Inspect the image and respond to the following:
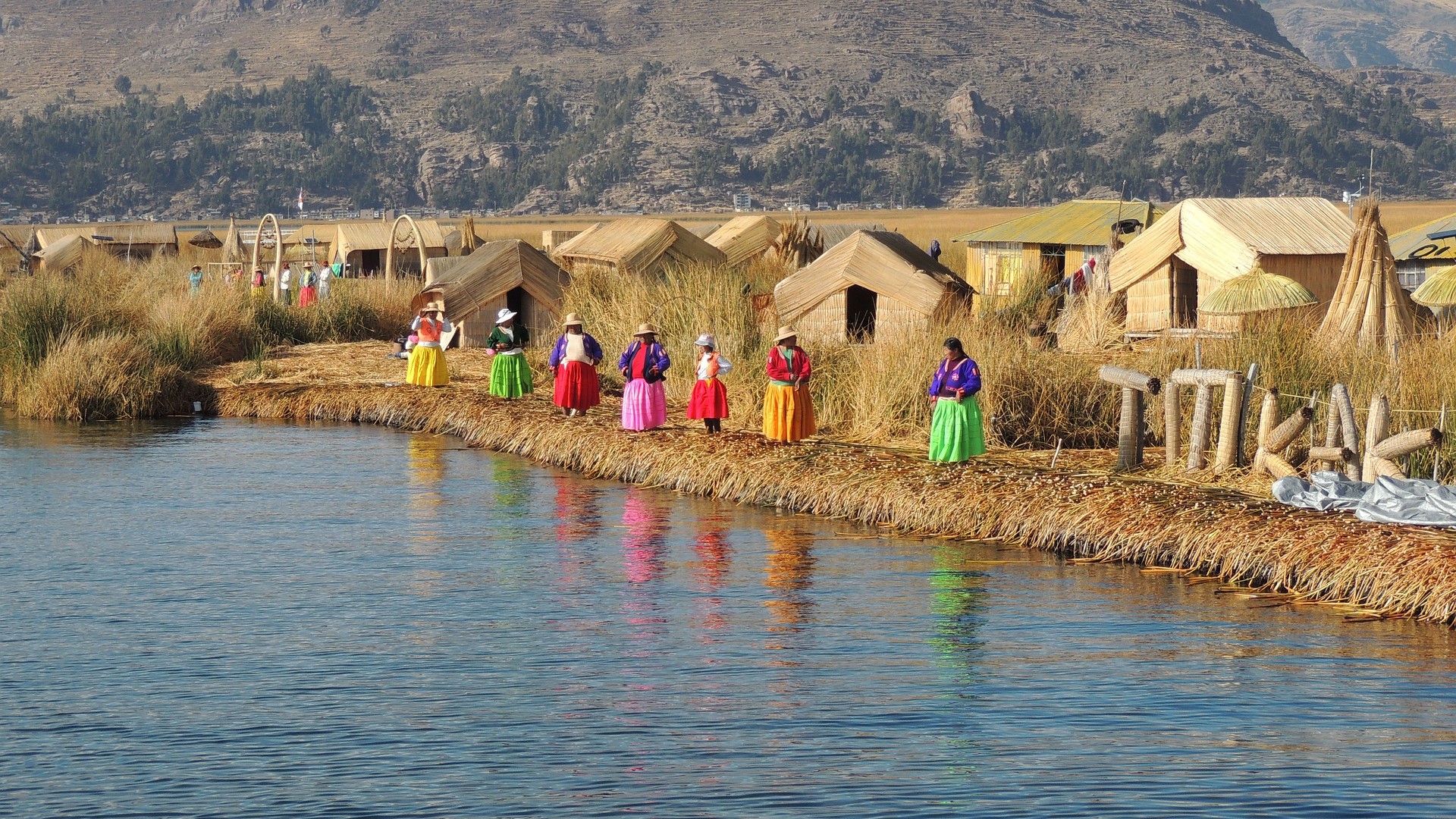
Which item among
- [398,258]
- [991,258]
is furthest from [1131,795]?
[398,258]

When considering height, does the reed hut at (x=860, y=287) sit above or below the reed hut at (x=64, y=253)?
below

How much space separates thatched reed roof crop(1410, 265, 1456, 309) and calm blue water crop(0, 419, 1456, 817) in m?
5.14

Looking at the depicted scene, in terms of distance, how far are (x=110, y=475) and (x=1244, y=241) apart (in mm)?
14614

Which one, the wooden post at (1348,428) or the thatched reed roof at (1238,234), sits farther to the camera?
the thatched reed roof at (1238,234)

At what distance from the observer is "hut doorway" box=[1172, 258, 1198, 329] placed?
27047mm

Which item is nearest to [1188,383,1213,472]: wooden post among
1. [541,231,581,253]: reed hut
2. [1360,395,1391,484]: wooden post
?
[1360,395,1391,484]: wooden post

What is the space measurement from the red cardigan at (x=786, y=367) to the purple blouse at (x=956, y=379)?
77.9 inches

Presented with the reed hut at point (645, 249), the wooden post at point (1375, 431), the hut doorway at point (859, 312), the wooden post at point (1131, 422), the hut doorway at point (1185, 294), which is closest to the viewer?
the wooden post at point (1375, 431)

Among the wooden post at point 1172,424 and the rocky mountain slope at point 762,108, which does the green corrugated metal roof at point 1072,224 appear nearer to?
the wooden post at point 1172,424

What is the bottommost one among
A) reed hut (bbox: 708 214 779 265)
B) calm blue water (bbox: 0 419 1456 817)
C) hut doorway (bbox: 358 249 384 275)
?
calm blue water (bbox: 0 419 1456 817)

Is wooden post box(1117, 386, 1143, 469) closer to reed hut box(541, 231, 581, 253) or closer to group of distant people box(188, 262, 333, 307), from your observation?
group of distant people box(188, 262, 333, 307)

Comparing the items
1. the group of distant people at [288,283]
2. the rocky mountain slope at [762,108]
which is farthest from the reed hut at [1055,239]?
the rocky mountain slope at [762,108]

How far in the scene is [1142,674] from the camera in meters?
11.3

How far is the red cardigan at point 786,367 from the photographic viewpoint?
713 inches
